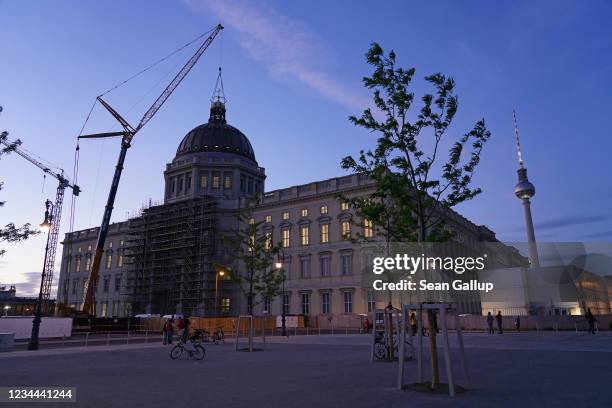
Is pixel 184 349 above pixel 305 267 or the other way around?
the other way around

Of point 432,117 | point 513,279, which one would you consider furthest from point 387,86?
point 513,279

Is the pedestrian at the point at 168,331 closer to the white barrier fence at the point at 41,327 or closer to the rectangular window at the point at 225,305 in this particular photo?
the white barrier fence at the point at 41,327

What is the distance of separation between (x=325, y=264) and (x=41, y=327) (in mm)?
35412

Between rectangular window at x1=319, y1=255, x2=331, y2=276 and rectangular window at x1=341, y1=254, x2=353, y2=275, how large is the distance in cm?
227

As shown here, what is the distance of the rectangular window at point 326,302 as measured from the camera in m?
61.9

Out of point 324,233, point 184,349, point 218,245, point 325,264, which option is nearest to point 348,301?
point 325,264

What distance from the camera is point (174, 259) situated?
260ft

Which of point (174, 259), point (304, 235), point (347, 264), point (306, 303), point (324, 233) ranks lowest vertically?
point (306, 303)

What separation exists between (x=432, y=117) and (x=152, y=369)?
1312cm

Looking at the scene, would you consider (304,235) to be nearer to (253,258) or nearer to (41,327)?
(253,258)

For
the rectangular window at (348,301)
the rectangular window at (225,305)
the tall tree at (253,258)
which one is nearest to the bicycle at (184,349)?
the tall tree at (253,258)

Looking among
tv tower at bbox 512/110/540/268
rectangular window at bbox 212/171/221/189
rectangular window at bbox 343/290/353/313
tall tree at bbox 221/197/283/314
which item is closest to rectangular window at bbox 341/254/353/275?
rectangular window at bbox 343/290/353/313

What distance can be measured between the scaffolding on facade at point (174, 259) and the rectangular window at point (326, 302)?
20.2 metres

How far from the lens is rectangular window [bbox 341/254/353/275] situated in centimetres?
6109
